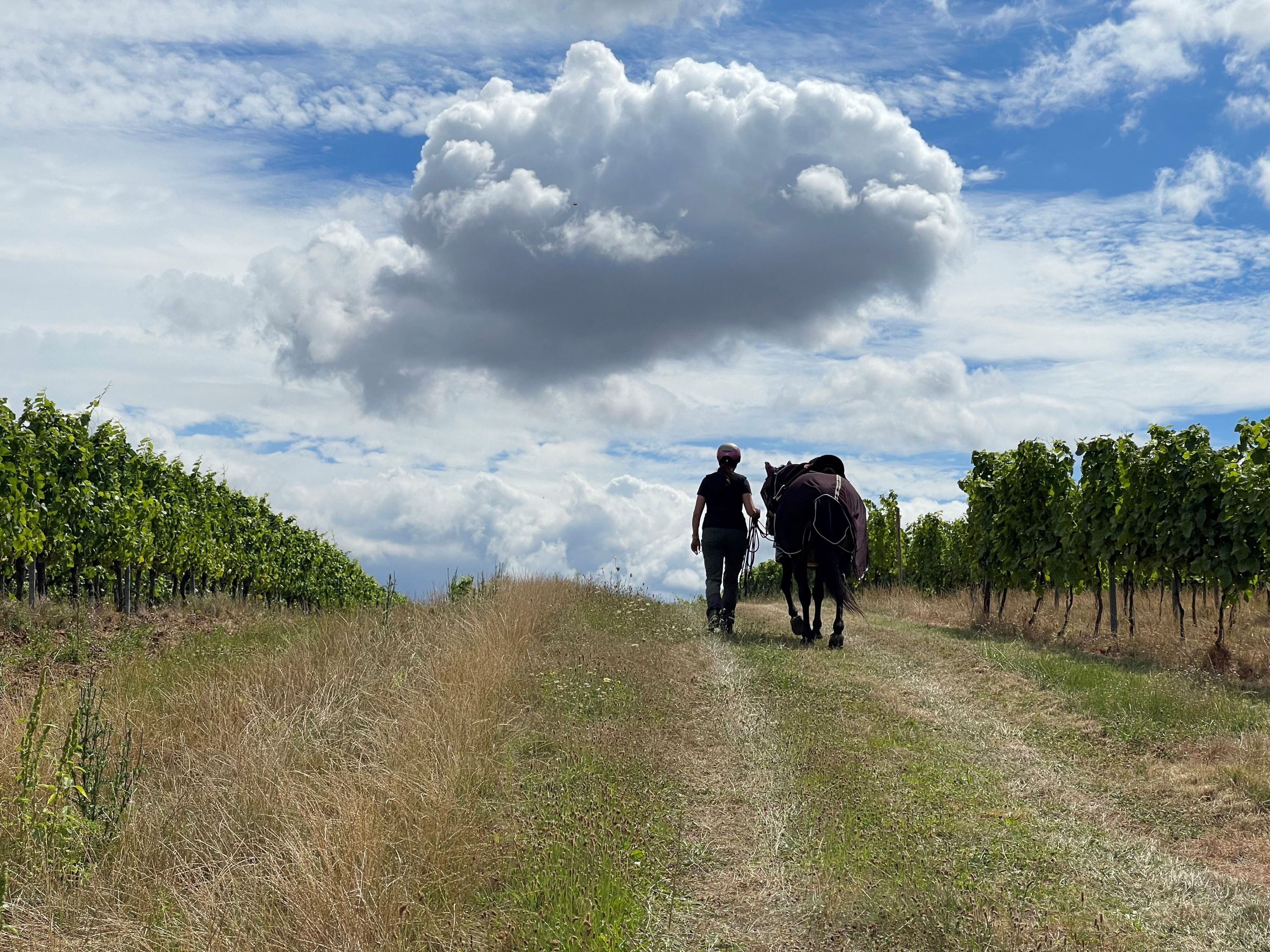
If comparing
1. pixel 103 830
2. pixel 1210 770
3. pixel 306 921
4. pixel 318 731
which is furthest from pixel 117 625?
pixel 1210 770

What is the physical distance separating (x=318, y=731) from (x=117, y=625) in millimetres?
12318

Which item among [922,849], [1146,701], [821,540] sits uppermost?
[821,540]

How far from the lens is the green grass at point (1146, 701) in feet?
24.4

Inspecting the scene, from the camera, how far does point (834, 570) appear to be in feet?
38.4

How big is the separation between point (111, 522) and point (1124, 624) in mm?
20495

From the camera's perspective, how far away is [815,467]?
1300 centimetres

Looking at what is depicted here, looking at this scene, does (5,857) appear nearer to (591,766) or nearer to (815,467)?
(591,766)

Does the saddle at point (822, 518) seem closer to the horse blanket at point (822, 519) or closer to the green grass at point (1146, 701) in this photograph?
the horse blanket at point (822, 519)

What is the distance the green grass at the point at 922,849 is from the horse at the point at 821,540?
4237 mm

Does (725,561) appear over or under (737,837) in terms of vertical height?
over

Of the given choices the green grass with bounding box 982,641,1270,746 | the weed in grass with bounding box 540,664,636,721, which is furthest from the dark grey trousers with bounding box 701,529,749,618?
the weed in grass with bounding box 540,664,636,721

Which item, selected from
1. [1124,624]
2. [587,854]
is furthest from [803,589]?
[1124,624]

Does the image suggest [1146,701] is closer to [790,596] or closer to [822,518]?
[822,518]

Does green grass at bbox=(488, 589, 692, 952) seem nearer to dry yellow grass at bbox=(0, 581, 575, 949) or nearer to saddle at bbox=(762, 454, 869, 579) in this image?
dry yellow grass at bbox=(0, 581, 575, 949)
